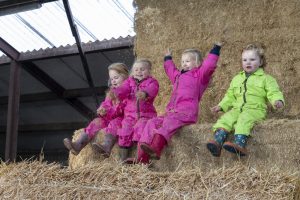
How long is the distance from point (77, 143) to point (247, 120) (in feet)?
4.58

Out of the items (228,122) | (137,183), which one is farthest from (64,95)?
(137,183)

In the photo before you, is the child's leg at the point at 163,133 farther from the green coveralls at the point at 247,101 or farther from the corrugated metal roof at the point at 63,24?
the corrugated metal roof at the point at 63,24

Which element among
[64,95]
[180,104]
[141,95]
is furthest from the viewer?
[64,95]

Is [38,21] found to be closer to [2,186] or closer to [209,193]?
[2,186]

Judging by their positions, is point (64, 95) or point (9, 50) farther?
point (64, 95)

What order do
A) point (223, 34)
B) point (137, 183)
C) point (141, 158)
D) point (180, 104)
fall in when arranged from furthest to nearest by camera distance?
1. point (223, 34)
2. point (180, 104)
3. point (141, 158)
4. point (137, 183)

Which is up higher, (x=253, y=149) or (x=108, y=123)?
(x=108, y=123)

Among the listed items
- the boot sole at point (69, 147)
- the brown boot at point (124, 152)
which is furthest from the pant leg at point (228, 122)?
the boot sole at point (69, 147)

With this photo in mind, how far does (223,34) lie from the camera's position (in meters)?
4.95

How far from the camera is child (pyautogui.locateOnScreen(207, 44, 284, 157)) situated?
11.7 ft

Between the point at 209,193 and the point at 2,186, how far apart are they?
1.21m

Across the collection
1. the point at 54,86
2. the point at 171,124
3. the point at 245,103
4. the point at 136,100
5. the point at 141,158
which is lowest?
the point at 141,158

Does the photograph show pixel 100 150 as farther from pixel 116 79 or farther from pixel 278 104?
pixel 278 104

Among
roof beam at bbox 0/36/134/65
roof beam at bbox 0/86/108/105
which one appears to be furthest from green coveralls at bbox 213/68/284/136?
roof beam at bbox 0/86/108/105
